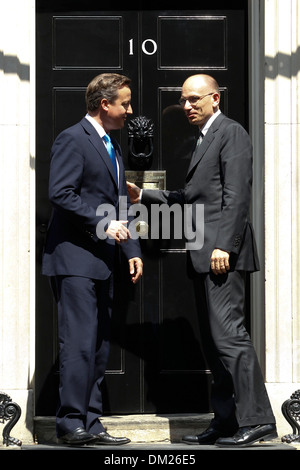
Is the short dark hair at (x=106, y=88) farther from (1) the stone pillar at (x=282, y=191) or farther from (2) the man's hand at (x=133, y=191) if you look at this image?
(1) the stone pillar at (x=282, y=191)

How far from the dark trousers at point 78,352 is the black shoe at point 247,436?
74 centimetres

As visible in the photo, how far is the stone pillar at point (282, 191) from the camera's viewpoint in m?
7.75

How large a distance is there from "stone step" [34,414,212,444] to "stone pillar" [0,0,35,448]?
0.15 metres

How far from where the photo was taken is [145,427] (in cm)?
784

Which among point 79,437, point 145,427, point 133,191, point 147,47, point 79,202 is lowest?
point 145,427

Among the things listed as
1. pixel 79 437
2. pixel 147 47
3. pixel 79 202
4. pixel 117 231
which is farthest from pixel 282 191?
pixel 79 437

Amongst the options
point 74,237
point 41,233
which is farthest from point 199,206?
point 41,233

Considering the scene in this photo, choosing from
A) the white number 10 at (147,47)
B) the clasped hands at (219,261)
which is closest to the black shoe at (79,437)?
the clasped hands at (219,261)

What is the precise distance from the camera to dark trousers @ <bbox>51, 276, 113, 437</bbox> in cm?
678

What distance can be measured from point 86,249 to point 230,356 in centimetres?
103

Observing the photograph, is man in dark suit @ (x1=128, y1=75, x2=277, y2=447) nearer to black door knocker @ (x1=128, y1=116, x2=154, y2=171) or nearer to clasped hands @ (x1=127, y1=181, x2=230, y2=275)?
clasped hands @ (x1=127, y1=181, x2=230, y2=275)

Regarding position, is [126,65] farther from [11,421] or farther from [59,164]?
[11,421]

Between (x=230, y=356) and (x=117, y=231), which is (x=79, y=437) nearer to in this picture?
(x=230, y=356)

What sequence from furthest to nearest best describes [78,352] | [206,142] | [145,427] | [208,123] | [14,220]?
[145,427]
[14,220]
[208,123]
[206,142]
[78,352]
